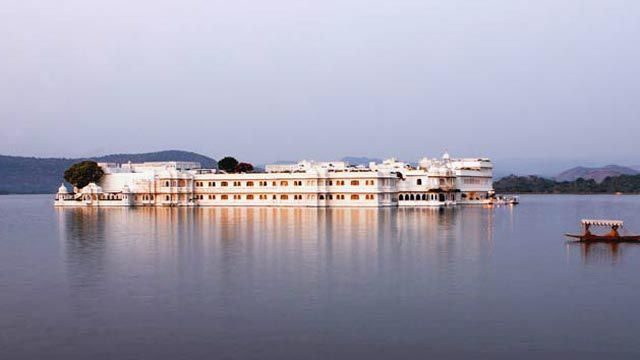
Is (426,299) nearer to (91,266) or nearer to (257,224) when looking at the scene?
(91,266)

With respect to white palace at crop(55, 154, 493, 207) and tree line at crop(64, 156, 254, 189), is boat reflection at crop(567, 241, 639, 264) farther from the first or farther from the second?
tree line at crop(64, 156, 254, 189)

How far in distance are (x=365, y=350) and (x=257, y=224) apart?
37160 mm

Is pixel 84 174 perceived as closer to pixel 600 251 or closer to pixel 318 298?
pixel 600 251

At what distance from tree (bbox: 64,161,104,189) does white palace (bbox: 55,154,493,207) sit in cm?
135

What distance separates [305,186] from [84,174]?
107 feet

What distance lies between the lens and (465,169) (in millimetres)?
91750

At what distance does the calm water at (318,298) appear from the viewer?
17.6 meters

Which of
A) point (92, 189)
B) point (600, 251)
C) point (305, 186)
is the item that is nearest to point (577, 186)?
point (305, 186)

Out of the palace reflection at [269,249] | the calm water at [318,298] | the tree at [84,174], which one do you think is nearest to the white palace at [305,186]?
the tree at [84,174]

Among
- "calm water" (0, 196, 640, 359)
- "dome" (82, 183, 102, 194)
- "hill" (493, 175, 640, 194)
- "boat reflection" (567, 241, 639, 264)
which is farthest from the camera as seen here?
"hill" (493, 175, 640, 194)

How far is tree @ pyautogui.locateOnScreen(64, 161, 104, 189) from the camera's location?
9975 cm

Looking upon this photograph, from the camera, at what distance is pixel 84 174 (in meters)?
99.7

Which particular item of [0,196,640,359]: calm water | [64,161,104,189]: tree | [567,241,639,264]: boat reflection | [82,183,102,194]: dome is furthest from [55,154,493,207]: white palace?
[567,241,639,264]: boat reflection

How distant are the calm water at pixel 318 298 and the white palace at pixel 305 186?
41.2 meters
